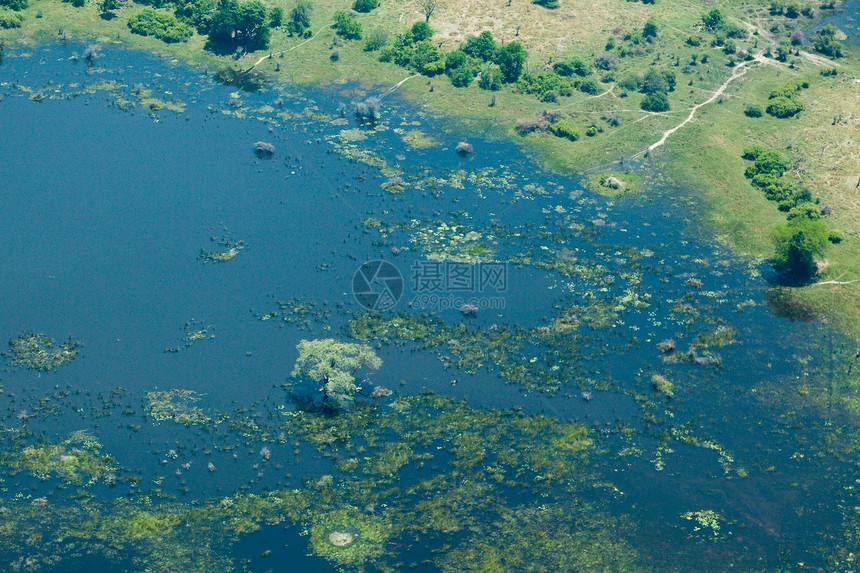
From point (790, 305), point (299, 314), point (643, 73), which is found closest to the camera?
point (299, 314)

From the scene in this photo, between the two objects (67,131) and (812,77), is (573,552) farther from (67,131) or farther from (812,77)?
(812,77)

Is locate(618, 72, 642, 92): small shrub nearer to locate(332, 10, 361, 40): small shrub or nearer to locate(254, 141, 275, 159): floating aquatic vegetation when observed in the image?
locate(332, 10, 361, 40): small shrub

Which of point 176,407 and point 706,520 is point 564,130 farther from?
point 176,407

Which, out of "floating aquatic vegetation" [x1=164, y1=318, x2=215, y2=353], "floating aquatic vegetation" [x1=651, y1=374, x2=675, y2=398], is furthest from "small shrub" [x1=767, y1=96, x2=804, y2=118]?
"floating aquatic vegetation" [x1=164, y1=318, x2=215, y2=353]

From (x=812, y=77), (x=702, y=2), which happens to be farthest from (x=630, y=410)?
(x=702, y=2)

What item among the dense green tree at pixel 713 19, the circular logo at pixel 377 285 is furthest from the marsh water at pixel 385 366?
the dense green tree at pixel 713 19

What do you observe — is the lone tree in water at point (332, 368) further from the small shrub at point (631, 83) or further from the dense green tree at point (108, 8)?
the dense green tree at point (108, 8)

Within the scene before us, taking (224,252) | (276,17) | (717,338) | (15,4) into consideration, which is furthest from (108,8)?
(717,338)
